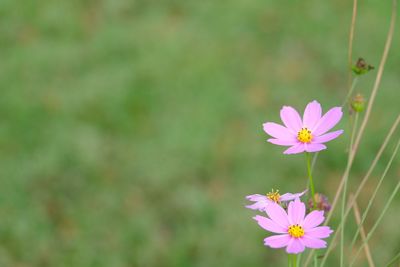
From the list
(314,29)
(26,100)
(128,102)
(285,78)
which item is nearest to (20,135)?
(26,100)

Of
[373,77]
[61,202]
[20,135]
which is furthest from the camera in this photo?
[373,77]

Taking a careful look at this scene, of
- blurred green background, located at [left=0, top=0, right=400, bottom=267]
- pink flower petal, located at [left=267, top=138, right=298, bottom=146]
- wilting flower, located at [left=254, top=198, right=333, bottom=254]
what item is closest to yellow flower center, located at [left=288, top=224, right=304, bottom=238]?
wilting flower, located at [left=254, top=198, right=333, bottom=254]

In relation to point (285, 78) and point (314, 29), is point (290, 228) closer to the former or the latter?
point (285, 78)

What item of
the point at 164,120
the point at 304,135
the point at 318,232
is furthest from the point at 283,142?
the point at 164,120

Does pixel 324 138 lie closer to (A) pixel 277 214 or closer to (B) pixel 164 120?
(A) pixel 277 214

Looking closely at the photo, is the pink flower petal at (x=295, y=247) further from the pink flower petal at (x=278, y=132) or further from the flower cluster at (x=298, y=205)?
the pink flower petal at (x=278, y=132)

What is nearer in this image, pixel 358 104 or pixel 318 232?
pixel 318 232
